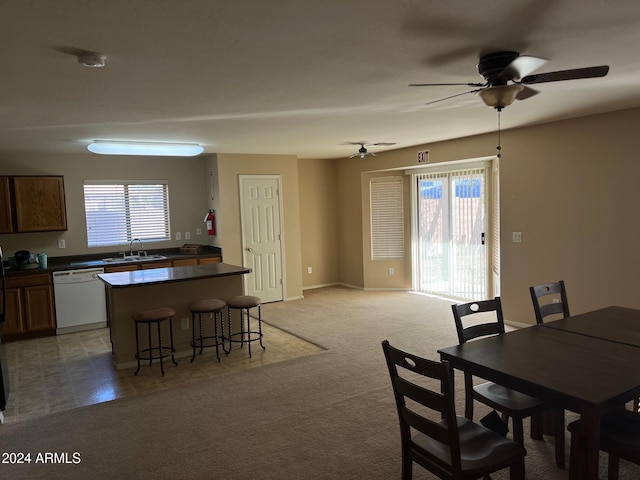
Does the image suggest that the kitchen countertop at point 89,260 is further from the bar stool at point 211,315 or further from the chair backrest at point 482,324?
the chair backrest at point 482,324

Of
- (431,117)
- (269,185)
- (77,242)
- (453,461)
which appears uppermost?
(431,117)

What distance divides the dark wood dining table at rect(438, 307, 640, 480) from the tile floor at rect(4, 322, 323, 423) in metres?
2.69

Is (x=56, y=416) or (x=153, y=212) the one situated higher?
(x=153, y=212)

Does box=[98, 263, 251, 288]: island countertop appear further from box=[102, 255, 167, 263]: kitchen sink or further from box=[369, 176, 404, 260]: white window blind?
box=[369, 176, 404, 260]: white window blind

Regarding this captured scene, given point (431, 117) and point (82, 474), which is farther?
point (431, 117)

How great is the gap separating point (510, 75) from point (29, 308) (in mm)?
5958

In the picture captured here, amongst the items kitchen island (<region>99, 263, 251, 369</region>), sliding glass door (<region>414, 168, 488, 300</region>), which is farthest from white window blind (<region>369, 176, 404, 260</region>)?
kitchen island (<region>99, 263, 251, 369</region>)

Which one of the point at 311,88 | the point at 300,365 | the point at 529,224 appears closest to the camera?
the point at 311,88

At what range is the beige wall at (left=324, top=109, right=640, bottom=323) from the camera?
4.55 m

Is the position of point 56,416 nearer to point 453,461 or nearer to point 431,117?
point 453,461

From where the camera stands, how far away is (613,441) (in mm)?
→ 2143

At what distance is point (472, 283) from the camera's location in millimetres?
6961

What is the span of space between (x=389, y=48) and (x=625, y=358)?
199cm

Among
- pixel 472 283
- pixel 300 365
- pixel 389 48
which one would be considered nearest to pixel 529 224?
pixel 472 283
